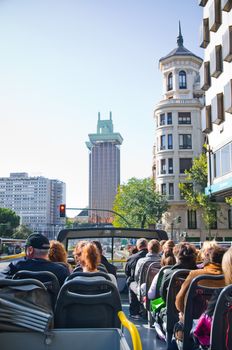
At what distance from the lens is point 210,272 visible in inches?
181

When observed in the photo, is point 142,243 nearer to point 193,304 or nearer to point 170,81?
point 193,304

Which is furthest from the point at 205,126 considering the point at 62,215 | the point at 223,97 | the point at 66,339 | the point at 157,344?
the point at 66,339

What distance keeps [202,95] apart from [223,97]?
132ft

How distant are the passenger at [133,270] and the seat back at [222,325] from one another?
5.19 meters

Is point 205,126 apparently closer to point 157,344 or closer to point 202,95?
point 157,344

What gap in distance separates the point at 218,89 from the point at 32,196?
512ft

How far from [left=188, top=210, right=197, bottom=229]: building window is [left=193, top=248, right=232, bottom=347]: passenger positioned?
58.8 m

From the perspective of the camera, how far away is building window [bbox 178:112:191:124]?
207 ft

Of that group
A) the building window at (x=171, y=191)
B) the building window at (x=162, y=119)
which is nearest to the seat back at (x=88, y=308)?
the building window at (x=171, y=191)

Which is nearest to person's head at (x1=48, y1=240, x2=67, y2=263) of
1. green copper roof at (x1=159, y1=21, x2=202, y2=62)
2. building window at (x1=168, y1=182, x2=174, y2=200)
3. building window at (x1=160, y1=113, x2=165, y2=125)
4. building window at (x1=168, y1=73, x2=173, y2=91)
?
building window at (x1=168, y1=182, x2=174, y2=200)

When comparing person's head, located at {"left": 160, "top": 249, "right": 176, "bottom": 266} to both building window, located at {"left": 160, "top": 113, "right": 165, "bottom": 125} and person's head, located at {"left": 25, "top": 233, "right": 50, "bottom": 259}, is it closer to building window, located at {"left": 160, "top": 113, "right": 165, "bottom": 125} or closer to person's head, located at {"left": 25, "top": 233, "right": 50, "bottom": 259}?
person's head, located at {"left": 25, "top": 233, "right": 50, "bottom": 259}

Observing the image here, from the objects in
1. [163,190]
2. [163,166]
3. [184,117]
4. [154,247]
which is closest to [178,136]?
[184,117]

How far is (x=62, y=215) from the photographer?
3428 cm

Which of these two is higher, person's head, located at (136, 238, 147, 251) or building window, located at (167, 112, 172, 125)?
building window, located at (167, 112, 172, 125)
